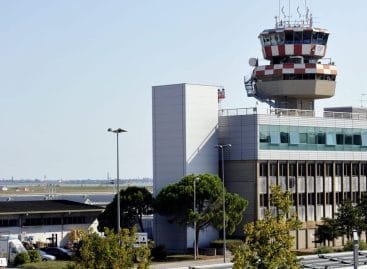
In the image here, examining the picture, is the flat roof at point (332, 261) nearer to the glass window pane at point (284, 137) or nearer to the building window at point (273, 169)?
the building window at point (273, 169)

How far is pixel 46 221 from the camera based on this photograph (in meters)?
101

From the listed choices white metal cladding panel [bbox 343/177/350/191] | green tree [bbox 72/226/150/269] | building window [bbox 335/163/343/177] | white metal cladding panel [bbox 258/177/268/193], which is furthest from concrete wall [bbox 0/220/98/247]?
green tree [bbox 72/226/150/269]

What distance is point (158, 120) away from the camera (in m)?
101

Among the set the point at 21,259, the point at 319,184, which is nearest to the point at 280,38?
the point at 319,184

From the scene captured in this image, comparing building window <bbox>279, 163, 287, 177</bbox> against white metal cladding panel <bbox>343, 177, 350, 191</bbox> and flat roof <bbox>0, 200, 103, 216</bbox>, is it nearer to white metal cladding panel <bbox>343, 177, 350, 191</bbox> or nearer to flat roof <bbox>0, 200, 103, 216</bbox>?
white metal cladding panel <bbox>343, 177, 350, 191</bbox>

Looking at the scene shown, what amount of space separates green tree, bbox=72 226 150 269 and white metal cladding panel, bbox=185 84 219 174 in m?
50.7

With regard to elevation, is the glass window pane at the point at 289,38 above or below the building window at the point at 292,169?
above

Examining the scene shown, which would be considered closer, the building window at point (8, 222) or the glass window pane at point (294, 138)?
the building window at point (8, 222)

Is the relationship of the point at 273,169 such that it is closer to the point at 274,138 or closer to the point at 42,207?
the point at 274,138

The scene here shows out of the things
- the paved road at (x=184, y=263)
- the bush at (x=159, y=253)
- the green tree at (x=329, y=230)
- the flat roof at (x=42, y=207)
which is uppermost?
the flat roof at (x=42, y=207)

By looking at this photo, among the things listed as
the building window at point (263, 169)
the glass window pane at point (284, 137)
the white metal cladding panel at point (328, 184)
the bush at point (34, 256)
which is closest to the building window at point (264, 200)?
the building window at point (263, 169)

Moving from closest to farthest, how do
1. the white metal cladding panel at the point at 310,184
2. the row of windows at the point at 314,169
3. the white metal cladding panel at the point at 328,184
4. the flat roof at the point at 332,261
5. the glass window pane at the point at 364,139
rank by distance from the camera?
the flat roof at the point at 332,261, the row of windows at the point at 314,169, the white metal cladding panel at the point at 310,184, the white metal cladding panel at the point at 328,184, the glass window pane at the point at 364,139

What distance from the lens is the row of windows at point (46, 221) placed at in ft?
323

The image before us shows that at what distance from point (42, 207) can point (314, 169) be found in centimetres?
3204
